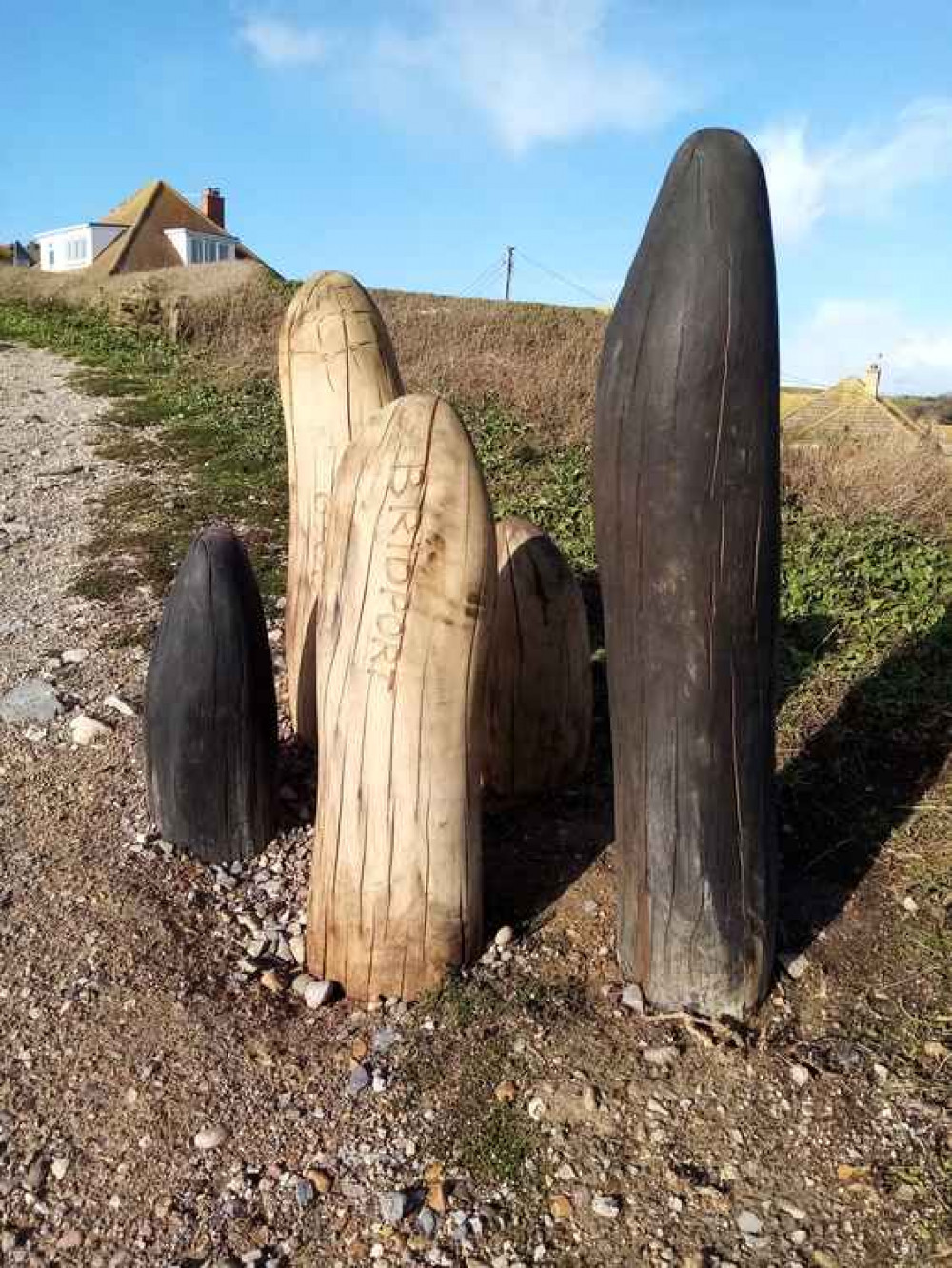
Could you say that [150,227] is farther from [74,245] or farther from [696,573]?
[696,573]

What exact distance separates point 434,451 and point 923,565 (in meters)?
4.44

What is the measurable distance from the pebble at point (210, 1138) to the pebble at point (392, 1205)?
0.46 metres

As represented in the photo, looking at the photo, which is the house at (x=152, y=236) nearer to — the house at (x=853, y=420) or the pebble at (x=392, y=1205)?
the house at (x=853, y=420)

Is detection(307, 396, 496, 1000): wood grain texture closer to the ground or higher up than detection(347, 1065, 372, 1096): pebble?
higher up

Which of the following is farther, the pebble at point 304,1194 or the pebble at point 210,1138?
the pebble at point 210,1138

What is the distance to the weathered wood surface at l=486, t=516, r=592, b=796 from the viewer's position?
4.17 metres

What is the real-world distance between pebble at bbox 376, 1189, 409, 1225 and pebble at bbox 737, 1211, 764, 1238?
2.54 feet

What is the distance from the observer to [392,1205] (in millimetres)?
2559

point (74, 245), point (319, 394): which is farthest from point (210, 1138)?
point (74, 245)

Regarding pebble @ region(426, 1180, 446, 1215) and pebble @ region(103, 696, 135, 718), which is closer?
pebble @ region(426, 1180, 446, 1215)

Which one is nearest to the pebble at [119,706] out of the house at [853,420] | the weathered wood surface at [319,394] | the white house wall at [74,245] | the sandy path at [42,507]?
the sandy path at [42,507]

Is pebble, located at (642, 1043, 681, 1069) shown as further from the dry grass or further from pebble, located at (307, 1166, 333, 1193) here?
the dry grass

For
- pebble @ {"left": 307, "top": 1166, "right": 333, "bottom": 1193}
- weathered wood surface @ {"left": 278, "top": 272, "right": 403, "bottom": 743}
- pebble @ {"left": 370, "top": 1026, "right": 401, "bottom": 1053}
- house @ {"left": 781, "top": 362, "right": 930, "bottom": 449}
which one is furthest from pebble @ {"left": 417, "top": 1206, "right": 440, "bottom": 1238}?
house @ {"left": 781, "top": 362, "right": 930, "bottom": 449}

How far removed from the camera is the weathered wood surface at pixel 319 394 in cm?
423
